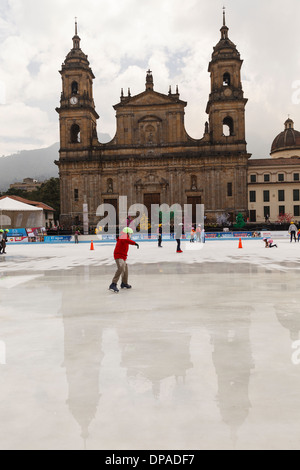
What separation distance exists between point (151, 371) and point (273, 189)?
202 ft

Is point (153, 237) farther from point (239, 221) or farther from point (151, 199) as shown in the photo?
point (151, 199)

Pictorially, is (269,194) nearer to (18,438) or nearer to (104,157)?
(104,157)

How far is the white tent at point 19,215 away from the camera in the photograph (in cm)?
3769

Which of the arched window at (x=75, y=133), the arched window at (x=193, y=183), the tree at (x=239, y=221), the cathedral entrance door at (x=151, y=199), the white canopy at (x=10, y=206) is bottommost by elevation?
the tree at (x=239, y=221)

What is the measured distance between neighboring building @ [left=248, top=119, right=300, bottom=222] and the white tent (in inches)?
1357

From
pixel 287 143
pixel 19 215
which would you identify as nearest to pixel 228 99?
pixel 287 143

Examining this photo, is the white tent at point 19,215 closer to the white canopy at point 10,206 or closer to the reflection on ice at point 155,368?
the white canopy at point 10,206

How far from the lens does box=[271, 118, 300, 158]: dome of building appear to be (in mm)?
77062

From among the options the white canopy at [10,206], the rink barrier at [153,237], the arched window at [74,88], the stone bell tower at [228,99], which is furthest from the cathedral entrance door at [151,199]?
the white canopy at [10,206]

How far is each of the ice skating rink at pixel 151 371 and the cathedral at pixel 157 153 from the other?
49.4m

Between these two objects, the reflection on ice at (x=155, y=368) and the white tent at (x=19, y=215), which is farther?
the white tent at (x=19, y=215)

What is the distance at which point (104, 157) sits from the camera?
193ft
